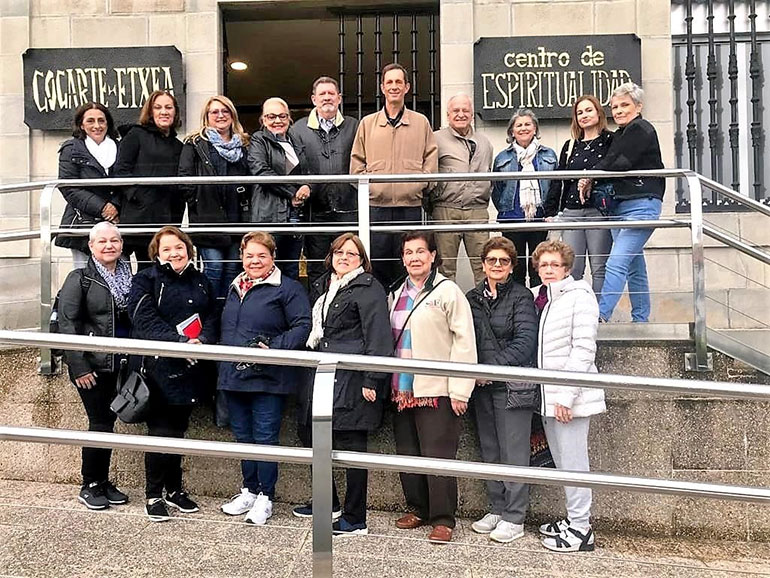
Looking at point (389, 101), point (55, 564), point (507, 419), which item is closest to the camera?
point (55, 564)

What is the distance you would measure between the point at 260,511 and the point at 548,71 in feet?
16.2

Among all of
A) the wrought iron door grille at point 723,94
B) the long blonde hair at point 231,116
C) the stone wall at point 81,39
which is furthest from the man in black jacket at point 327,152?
the wrought iron door grille at point 723,94

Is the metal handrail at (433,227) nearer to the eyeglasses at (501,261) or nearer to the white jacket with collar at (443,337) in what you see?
the eyeglasses at (501,261)

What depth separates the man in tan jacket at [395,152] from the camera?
4.54m

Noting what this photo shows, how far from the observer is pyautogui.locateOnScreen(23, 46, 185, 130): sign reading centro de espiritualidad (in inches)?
275

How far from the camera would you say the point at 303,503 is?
12.9 ft

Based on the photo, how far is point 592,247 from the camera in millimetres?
4285

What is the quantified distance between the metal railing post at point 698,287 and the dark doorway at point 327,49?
11.1ft

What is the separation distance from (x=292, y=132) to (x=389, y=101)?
0.71m

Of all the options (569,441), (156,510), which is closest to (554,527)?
(569,441)

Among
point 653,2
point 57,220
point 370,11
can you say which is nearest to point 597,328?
point 57,220

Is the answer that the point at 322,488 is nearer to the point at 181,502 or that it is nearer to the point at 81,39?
the point at 181,502

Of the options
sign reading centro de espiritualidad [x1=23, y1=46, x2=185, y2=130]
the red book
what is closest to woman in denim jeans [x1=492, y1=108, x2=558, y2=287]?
the red book

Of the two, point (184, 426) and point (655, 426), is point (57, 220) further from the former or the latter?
point (655, 426)
